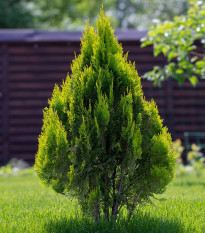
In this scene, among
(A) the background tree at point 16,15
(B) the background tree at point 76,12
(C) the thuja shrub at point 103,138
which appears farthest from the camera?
(B) the background tree at point 76,12

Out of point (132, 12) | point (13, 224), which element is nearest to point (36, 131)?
point (13, 224)

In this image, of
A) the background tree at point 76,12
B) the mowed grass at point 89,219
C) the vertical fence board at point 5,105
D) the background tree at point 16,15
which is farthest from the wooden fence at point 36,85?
the background tree at point 16,15

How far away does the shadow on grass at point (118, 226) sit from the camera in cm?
415

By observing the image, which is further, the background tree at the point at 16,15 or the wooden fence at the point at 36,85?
the background tree at the point at 16,15

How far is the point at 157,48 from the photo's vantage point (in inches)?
336

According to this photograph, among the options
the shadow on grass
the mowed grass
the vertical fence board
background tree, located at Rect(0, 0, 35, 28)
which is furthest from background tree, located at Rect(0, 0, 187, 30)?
the shadow on grass

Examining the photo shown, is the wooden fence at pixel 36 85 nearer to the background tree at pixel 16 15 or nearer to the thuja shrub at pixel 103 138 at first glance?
the thuja shrub at pixel 103 138

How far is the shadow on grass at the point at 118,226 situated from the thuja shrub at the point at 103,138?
0.16 metres

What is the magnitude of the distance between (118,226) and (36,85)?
9200 millimetres

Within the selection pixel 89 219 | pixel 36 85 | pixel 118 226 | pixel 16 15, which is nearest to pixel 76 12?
pixel 16 15

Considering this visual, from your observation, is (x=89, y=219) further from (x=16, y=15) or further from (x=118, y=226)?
(x=16, y=15)

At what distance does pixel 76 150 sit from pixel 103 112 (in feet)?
1.55

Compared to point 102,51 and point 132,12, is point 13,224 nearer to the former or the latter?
point 102,51

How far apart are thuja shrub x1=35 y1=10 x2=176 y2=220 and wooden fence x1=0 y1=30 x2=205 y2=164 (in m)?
8.49
